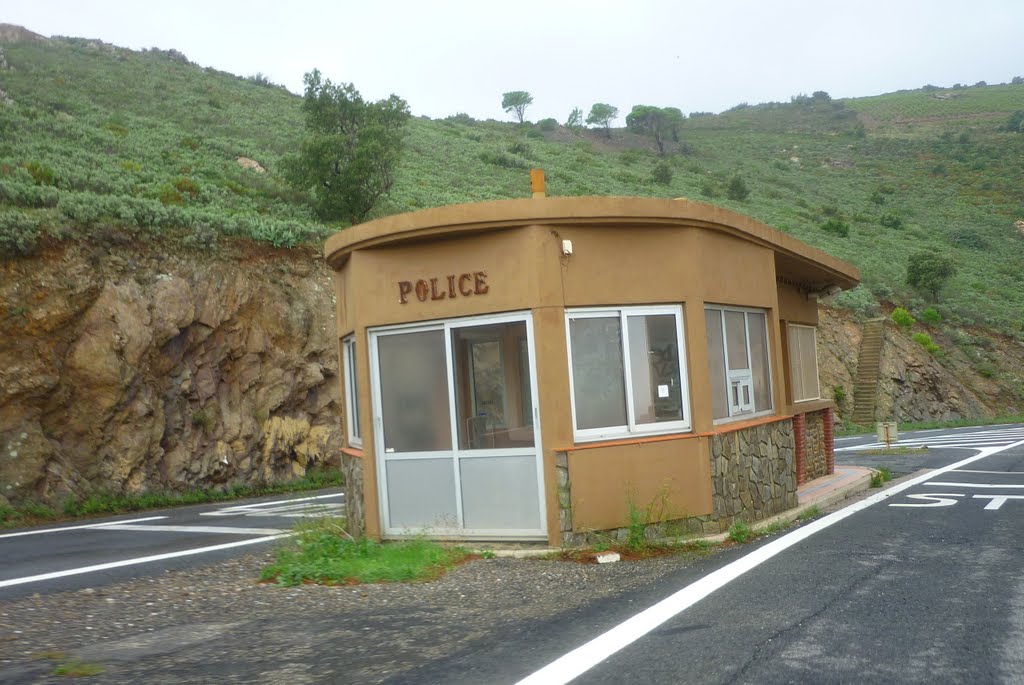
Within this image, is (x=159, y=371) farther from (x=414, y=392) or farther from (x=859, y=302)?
(x=859, y=302)

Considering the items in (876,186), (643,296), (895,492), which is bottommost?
(895,492)

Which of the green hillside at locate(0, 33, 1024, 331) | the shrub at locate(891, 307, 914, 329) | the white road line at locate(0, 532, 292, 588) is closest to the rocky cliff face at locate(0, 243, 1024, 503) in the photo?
the green hillside at locate(0, 33, 1024, 331)

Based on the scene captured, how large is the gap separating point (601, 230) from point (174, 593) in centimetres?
550

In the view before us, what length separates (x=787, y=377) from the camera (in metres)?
15.7

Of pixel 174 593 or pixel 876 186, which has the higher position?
pixel 876 186

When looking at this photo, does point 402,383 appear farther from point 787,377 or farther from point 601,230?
point 787,377

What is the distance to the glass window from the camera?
11.3 meters

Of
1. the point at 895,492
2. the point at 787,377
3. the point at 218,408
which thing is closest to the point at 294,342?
the point at 218,408

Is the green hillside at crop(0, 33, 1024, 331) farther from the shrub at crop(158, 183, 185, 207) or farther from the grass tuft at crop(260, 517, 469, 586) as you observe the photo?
the grass tuft at crop(260, 517, 469, 586)

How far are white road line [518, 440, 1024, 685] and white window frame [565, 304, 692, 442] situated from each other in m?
1.61

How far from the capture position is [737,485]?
1098cm

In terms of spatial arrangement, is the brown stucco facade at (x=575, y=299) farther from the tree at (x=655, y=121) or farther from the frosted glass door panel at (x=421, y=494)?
the tree at (x=655, y=121)

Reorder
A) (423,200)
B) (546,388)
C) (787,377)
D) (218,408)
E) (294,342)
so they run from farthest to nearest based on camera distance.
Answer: (423,200), (294,342), (218,408), (787,377), (546,388)

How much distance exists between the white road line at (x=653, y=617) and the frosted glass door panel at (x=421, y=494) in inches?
121
